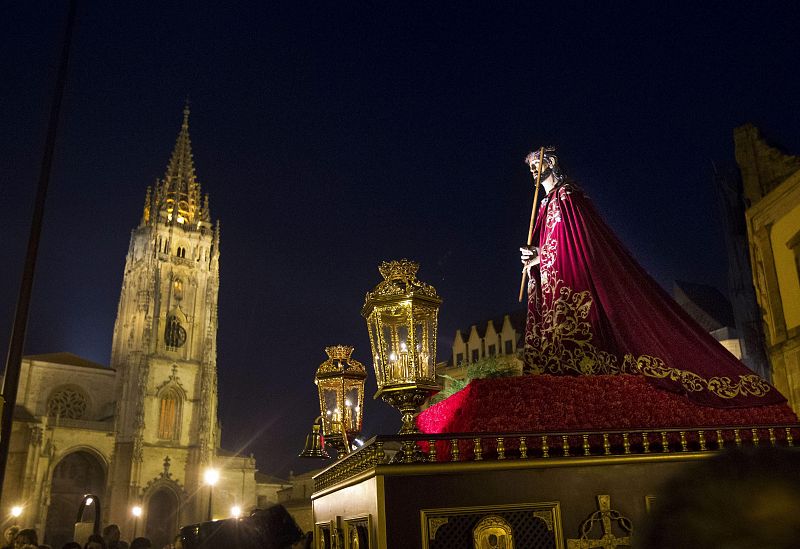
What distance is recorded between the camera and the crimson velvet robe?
6441 millimetres

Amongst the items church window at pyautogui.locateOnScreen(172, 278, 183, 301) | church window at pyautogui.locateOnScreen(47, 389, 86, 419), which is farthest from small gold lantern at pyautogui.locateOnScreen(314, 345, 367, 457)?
church window at pyautogui.locateOnScreen(172, 278, 183, 301)

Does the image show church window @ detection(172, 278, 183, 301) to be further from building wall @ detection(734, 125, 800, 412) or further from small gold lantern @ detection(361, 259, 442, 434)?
small gold lantern @ detection(361, 259, 442, 434)

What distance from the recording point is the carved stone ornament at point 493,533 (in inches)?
197

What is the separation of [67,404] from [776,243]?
48445 mm

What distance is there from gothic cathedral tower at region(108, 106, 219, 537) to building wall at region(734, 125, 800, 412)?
41274mm

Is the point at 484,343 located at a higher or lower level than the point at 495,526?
higher

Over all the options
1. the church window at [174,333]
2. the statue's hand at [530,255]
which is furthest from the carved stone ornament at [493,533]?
the church window at [174,333]

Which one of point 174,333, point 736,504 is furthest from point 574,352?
point 174,333

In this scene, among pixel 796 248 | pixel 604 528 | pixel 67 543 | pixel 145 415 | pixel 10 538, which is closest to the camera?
pixel 604 528

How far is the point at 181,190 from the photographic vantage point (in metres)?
60.3

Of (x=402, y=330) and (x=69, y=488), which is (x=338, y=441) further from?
Result: (x=69, y=488)

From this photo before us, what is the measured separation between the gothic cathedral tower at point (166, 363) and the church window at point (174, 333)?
3.2 inches

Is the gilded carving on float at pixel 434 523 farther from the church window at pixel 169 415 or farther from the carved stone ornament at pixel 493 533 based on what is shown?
the church window at pixel 169 415

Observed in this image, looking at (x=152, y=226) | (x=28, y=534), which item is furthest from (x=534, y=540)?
(x=152, y=226)
